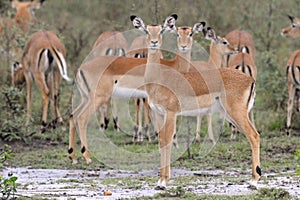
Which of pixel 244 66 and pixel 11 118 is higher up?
pixel 244 66

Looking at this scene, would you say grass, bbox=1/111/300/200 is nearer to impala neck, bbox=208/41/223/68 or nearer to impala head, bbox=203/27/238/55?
impala neck, bbox=208/41/223/68

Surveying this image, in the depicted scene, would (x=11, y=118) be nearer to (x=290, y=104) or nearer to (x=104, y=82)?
(x=104, y=82)

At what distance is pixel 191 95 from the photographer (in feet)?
24.9

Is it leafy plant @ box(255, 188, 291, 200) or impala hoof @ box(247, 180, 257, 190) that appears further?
impala hoof @ box(247, 180, 257, 190)

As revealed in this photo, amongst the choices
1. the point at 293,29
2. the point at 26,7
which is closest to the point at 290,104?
the point at 293,29

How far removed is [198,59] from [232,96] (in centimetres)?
406

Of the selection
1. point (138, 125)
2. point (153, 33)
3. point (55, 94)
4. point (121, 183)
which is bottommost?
point (121, 183)

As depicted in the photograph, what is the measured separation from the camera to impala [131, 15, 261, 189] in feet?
23.7

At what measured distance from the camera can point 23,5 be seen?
16.5 metres

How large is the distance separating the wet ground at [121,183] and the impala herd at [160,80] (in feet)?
0.97

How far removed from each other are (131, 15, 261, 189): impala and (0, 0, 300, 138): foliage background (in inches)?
97.7

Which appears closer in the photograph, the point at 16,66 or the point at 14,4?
the point at 16,66

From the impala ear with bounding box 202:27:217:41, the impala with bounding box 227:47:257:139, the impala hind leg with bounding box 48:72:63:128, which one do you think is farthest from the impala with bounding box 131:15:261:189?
the impala hind leg with bounding box 48:72:63:128

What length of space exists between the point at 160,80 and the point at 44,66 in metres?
3.83
